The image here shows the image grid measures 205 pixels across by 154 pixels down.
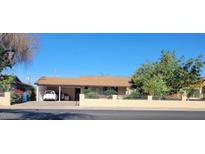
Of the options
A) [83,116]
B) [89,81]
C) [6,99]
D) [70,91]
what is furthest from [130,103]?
[70,91]

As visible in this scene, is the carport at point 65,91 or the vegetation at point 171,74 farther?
the carport at point 65,91

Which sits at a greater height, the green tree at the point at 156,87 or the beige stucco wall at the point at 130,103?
the green tree at the point at 156,87

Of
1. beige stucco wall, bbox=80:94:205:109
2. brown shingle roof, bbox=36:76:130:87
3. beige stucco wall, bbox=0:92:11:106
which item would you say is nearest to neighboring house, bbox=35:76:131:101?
brown shingle roof, bbox=36:76:130:87

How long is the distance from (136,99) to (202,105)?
19.6ft

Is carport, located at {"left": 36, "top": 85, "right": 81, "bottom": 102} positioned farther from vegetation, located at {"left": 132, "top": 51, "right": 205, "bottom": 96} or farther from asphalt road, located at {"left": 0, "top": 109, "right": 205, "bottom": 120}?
asphalt road, located at {"left": 0, "top": 109, "right": 205, "bottom": 120}

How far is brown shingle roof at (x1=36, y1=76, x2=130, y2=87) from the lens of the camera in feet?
108

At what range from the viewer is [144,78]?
28.1 meters

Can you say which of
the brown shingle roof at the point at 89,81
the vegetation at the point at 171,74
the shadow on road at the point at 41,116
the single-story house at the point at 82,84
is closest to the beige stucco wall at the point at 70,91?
the single-story house at the point at 82,84

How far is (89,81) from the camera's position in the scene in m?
33.7

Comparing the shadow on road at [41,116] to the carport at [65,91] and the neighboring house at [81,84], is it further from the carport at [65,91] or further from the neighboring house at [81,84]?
the carport at [65,91]

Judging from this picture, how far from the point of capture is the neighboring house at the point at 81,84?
3272 cm

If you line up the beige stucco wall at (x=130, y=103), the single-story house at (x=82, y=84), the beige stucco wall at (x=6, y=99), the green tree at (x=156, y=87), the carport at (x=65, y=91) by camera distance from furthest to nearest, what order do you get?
1. the carport at (x=65, y=91)
2. the single-story house at (x=82, y=84)
3. the green tree at (x=156, y=87)
4. the beige stucco wall at (x=130, y=103)
5. the beige stucco wall at (x=6, y=99)

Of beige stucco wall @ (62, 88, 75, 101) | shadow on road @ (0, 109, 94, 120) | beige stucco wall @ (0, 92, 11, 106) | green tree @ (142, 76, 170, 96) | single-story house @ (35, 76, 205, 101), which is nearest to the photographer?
shadow on road @ (0, 109, 94, 120)
